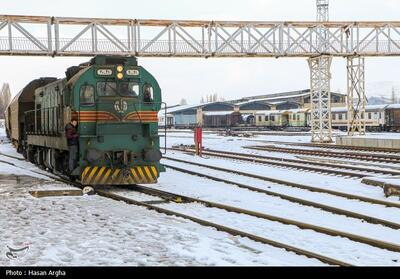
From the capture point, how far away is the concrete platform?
92.9ft

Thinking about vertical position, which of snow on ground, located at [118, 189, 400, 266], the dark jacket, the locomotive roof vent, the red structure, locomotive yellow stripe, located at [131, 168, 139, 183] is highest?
the locomotive roof vent

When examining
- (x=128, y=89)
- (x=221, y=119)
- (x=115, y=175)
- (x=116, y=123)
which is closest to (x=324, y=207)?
(x=115, y=175)

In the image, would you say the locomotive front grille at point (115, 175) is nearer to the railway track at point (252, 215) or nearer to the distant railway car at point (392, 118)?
the railway track at point (252, 215)

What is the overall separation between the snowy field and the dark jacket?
1.53m

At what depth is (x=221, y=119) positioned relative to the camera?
8188 cm

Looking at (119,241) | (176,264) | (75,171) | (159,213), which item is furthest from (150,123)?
(176,264)

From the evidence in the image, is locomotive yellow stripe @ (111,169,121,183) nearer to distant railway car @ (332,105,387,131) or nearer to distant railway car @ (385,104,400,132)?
distant railway car @ (385,104,400,132)

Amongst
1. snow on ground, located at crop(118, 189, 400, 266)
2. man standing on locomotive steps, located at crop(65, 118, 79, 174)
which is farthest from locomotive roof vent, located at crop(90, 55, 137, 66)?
snow on ground, located at crop(118, 189, 400, 266)

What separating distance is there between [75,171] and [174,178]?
12.6ft

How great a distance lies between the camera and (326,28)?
32.6 metres

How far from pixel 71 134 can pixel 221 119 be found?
228 feet

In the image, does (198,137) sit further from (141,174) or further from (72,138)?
(72,138)

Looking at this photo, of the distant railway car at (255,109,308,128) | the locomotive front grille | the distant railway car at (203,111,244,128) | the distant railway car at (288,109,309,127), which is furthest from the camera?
the distant railway car at (203,111,244,128)

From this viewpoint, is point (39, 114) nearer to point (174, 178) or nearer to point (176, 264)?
point (174, 178)
